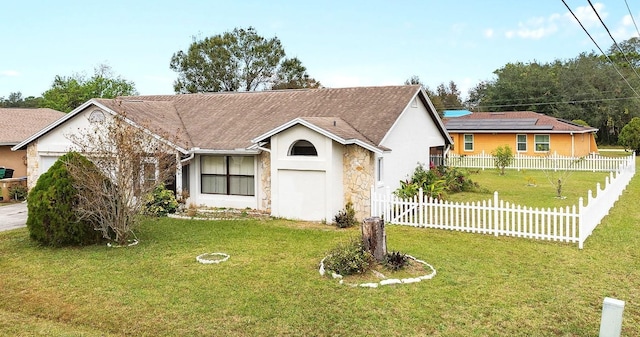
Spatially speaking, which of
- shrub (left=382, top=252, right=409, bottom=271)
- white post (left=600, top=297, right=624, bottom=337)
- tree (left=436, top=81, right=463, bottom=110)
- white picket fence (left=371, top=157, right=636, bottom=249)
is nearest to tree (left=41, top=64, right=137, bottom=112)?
tree (left=436, top=81, right=463, bottom=110)

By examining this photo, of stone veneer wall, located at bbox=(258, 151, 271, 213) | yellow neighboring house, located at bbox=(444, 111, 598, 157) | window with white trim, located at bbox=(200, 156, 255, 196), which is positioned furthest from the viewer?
yellow neighboring house, located at bbox=(444, 111, 598, 157)

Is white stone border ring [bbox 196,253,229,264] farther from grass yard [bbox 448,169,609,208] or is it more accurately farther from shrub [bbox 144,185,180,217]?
grass yard [bbox 448,169,609,208]

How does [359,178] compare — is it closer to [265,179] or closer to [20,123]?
[265,179]

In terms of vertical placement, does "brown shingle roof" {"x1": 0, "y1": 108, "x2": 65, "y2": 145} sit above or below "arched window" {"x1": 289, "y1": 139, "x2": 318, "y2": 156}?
above

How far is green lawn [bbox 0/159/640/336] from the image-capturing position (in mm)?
7121

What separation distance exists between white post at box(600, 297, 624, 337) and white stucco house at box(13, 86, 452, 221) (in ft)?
30.1

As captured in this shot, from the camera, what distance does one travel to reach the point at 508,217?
12.8 meters

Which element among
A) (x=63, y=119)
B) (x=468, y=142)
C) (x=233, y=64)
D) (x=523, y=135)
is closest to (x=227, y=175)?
(x=63, y=119)

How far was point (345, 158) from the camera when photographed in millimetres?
15266

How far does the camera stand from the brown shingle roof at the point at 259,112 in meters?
17.2

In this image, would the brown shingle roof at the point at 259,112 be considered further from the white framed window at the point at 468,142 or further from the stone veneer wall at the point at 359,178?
the white framed window at the point at 468,142

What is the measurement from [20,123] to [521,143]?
A: 32326 mm

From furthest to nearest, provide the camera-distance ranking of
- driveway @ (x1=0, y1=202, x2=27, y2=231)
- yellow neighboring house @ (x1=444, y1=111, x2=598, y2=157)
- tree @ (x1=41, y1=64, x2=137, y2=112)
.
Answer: tree @ (x1=41, y1=64, x2=137, y2=112) < yellow neighboring house @ (x1=444, y1=111, x2=598, y2=157) < driveway @ (x1=0, y1=202, x2=27, y2=231)

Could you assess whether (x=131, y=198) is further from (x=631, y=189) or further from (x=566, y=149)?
(x=566, y=149)
